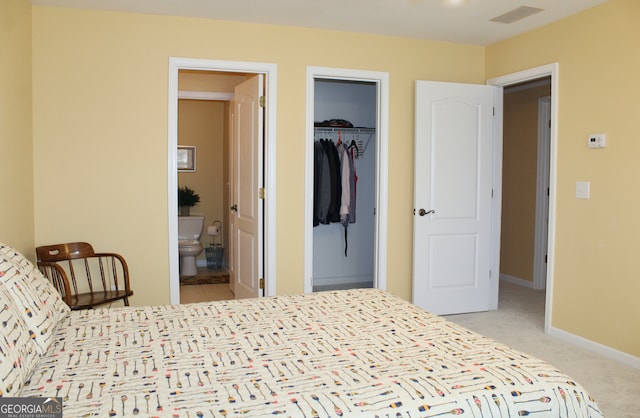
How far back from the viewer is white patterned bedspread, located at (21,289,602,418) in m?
1.52

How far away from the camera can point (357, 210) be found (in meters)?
6.13

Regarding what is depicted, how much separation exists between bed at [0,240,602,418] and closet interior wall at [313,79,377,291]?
3611mm

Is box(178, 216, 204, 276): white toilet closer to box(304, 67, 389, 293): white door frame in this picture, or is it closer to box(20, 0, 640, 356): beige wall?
box(20, 0, 640, 356): beige wall

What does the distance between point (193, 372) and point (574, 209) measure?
3.27 metres

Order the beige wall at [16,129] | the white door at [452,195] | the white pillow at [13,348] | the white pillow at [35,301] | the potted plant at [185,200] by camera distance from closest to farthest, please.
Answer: the white pillow at [13,348], the white pillow at [35,301], the beige wall at [16,129], the white door at [452,195], the potted plant at [185,200]

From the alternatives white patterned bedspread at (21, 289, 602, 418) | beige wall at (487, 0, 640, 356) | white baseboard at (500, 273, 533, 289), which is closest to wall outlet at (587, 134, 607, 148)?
beige wall at (487, 0, 640, 356)

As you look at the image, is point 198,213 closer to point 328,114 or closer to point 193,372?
point 328,114

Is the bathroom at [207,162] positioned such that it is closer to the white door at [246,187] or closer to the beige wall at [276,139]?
the white door at [246,187]

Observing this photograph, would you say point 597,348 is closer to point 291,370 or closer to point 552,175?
point 552,175

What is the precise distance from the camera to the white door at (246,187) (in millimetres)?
4414

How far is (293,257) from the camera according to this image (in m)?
4.43

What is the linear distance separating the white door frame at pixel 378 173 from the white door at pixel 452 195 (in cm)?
27

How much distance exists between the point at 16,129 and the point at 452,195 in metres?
3.41

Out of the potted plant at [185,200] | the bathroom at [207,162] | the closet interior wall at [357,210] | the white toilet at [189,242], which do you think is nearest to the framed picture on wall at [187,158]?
the bathroom at [207,162]
